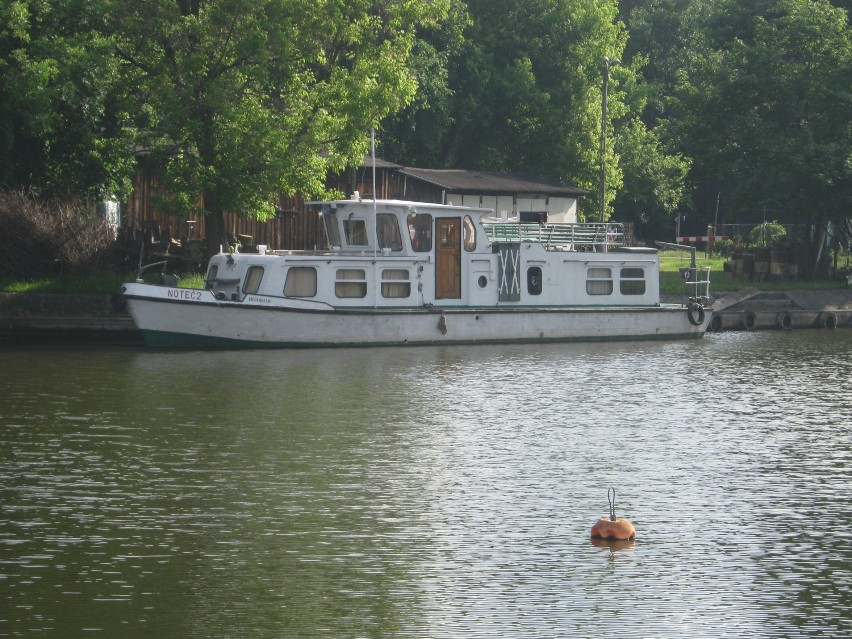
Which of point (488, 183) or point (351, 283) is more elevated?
point (488, 183)

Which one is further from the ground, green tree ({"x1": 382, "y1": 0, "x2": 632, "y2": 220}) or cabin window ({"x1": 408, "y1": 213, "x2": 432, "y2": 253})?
green tree ({"x1": 382, "y1": 0, "x2": 632, "y2": 220})

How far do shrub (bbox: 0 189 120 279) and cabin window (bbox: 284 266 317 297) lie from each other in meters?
8.05

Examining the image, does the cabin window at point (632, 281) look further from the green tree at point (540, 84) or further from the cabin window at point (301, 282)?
the green tree at point (540, 84)

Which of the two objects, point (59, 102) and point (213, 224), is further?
point (213, 224)

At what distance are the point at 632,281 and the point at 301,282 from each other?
35.6 feet

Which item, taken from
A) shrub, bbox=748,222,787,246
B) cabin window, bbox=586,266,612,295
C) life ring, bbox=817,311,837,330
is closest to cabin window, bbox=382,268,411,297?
cabin window, bbox=586,266,612,295

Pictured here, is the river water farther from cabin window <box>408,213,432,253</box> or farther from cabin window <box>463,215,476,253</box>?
cabin window <box>463,215,476,253</box>

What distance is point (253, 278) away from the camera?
116 feet

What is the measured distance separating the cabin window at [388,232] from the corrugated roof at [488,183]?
20.6 m

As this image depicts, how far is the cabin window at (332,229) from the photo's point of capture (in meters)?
37.4

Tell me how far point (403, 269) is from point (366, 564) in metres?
22.8

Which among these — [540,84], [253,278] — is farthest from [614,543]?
[540,84]

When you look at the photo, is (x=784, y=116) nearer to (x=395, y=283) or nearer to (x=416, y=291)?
(x=416, y=291)

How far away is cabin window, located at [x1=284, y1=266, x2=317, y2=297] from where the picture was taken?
35.5m
